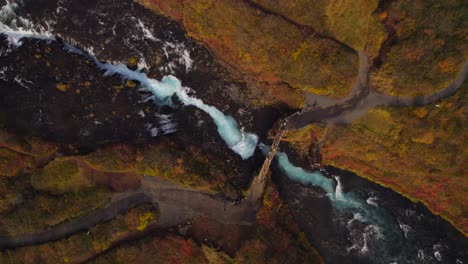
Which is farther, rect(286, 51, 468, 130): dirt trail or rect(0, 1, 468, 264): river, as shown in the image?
rect(0, 1, 468, 264): river

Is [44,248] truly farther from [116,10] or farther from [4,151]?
[116,10]

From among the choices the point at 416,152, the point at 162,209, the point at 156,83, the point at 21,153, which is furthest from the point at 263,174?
the point at 21,153

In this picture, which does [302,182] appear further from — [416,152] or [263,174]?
[416,152]

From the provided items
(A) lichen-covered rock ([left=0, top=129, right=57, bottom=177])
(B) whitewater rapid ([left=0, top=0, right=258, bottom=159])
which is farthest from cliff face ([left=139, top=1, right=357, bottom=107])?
(A) lichen-covered rock ([left=0, top=129, right=57, bottom=177])

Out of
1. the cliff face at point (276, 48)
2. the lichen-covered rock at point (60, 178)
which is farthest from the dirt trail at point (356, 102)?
the lichen-covered rock at point (60, 178)

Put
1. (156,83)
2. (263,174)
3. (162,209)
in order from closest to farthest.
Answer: (162,209), (263,174), (156,83)

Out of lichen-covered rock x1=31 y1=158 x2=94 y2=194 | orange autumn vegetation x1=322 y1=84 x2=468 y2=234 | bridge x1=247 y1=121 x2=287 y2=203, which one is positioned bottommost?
lichen-covered rock x1=31 y1=158 x2=94 y2=194

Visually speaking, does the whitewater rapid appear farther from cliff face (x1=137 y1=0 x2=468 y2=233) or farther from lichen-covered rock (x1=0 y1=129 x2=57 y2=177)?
lichen-covered rock (x1=0 y1=129 x2=57 y2=177)

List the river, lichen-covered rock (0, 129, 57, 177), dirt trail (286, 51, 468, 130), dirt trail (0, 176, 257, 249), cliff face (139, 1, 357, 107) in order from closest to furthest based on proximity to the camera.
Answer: cliff face (139, 1, 357, 107) → dirt trail (286, 51, 468, 130) → dirt trail (0, 176, 257, 249) → lichen-covered rock (0, 129, 57, 177) → the river
